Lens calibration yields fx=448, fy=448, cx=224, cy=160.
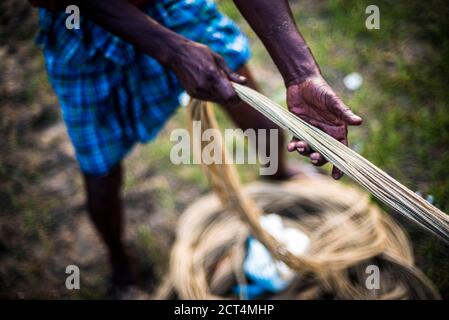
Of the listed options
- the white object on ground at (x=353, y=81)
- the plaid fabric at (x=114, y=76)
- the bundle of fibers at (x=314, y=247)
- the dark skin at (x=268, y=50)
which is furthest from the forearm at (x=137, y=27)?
the white object on ground at (x=353, y=81)

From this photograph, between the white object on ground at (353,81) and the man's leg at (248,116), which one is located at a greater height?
the white object on ground at (353,81)

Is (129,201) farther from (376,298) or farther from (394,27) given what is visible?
(394,27)

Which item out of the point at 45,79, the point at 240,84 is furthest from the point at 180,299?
the point at 45,79

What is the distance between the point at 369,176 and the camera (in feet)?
2.79

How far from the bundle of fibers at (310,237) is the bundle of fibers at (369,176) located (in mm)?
381

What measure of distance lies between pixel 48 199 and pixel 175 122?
27.0 inches

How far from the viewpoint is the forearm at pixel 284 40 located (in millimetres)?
918

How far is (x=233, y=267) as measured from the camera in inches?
62.1

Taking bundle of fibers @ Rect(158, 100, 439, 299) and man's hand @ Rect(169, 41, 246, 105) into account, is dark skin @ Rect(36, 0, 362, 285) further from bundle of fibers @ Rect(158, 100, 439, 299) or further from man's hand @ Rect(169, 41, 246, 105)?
bundle of fibers @ Rect(158, 100, 439, 299)

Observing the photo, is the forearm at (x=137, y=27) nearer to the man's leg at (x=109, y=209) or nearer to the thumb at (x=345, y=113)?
the thumb at (x=345, y=113)

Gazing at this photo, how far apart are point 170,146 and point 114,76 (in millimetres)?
915

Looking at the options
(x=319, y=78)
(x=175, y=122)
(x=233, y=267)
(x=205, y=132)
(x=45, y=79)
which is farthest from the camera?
(x=45, y=79)

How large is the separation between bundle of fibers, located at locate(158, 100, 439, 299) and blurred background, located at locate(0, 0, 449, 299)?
0.14m

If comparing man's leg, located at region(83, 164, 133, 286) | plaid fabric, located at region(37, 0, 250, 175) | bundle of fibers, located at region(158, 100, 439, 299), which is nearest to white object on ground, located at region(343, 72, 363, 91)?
bundle of fibers, located at region(158, 100, 439, 299)
